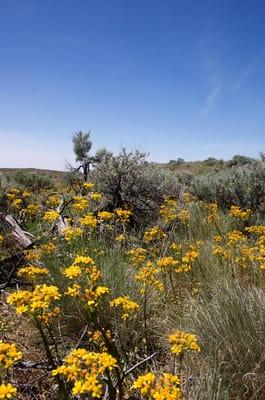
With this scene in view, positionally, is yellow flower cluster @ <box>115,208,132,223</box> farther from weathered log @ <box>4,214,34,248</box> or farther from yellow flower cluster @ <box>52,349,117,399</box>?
yellow flower cluster @ <box>52,349,117,399</box>

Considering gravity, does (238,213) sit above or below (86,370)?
above

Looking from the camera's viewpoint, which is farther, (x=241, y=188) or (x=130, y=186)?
(x=241, y=188)

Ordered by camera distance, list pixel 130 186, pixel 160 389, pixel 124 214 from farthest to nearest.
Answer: pixel 130 186
pixel 124 214
pixel 160 389

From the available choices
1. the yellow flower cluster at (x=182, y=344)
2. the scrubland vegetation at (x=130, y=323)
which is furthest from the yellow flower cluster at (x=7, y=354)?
the yellow flower cluster at (x=182, y=344)

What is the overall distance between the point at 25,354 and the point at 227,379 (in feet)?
5.65

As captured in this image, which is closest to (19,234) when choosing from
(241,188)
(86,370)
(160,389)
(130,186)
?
(130,186)

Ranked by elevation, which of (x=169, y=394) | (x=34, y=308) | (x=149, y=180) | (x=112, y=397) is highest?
(x=149, y=180)

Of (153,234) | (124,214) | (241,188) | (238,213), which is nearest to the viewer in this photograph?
(153,234)

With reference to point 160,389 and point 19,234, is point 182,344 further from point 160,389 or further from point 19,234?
point 19,234

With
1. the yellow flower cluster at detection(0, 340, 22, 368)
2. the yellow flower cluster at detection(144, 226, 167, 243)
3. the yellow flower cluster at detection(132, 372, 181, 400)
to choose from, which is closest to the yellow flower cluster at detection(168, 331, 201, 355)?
the yellow flower cluster at detection(132, 372, 181, 400)

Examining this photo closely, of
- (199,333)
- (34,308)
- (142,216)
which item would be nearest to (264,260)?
(199,333)

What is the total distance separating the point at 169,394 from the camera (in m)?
1.41

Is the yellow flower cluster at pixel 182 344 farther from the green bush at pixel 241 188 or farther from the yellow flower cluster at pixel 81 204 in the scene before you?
the green bush at pixel 241 188

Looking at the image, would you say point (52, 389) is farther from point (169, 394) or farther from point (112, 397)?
point (169, 394)
